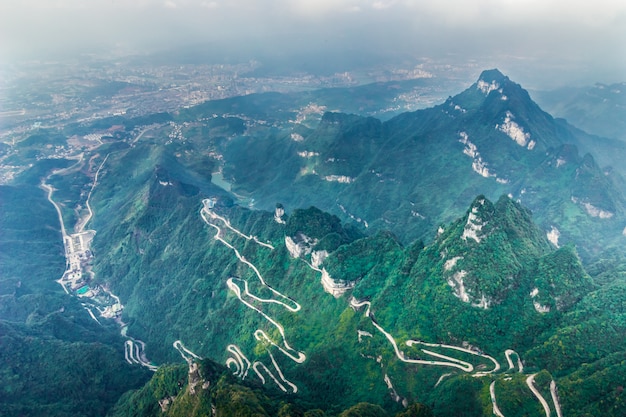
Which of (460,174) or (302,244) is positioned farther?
(460,174)

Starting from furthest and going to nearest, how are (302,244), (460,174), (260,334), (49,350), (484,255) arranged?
1. (460,174)
2. (302,244)
3. (260,334)
4. (49,350)
5. (484,255)

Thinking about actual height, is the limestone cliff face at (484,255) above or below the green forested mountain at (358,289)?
above

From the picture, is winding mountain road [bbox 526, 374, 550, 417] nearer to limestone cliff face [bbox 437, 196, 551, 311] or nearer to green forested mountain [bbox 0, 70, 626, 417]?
green forested mountain [bbox 0, 70, 626, 417]

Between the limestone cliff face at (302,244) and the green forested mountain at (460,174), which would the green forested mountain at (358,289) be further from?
the green forested mountain at (460,174)

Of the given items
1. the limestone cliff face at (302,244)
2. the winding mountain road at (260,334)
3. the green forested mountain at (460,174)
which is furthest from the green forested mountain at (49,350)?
the green forested mountain at (460,174)

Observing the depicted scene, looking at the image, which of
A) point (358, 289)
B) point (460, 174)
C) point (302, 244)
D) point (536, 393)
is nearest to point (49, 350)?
point (302, 244)

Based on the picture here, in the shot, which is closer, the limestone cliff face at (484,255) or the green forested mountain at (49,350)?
the limestone cliff face at (484,255)

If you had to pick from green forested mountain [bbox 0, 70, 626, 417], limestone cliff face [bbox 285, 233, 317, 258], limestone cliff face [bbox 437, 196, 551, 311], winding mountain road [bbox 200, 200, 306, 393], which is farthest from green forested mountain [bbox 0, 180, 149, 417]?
limestone cliff face [bbox 437, 196, 551, 311]

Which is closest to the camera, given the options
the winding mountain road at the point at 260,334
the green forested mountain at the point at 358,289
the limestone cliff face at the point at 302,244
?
the green forested mountain at the point at 358,289

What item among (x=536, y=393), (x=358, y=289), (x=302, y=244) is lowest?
(x=358, y=289)

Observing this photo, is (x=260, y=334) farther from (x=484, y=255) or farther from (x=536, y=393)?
(x=536, y=393)

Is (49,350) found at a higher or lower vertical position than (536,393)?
lower

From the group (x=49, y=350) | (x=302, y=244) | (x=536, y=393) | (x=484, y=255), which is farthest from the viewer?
(x=302, y=244)
